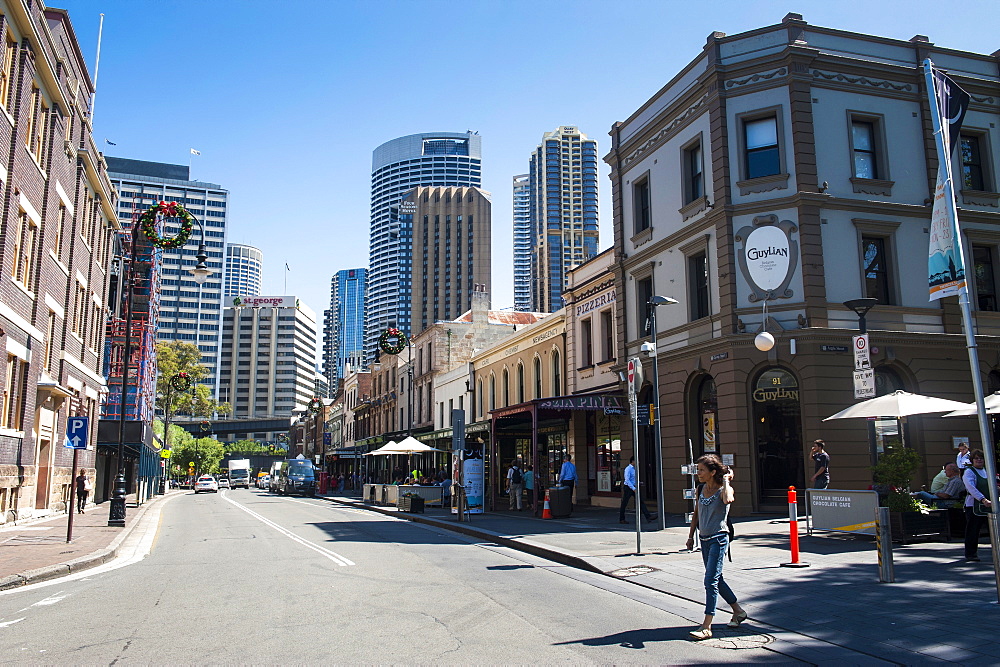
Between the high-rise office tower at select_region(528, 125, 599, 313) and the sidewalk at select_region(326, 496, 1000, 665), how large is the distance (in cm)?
14099

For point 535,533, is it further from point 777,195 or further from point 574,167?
point 574,167

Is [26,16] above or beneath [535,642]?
above

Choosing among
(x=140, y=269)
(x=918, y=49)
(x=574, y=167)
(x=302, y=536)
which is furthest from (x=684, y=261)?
(x=574, y=167)

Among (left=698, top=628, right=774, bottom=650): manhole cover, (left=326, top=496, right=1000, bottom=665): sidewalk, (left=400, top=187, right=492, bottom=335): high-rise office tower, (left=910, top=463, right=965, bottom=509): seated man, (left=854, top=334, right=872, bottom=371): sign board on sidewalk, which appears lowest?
(left=698, top=628, right=774, bottom=650): manhole cover

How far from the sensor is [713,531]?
7.69 metres

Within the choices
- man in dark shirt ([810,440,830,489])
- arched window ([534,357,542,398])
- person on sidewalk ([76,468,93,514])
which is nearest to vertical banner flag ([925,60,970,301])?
man in dark shirt ([810,440,830,489])

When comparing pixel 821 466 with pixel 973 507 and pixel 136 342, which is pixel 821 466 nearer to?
pixel 973 507

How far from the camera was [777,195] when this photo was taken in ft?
68.2

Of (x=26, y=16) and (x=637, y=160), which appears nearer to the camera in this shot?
(x=26, y=16)

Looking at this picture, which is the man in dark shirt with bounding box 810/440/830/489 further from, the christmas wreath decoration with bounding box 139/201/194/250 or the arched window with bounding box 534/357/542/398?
the christmas wreath decoration with bounding box 139/201/194/250

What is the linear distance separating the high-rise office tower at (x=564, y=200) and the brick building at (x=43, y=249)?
422ft

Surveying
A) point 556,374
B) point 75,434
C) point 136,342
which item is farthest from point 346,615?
point 136,342

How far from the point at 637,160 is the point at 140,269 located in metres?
40.4

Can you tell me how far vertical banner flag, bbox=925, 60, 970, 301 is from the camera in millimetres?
9227
